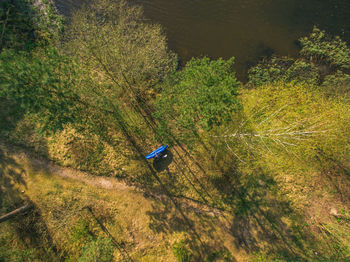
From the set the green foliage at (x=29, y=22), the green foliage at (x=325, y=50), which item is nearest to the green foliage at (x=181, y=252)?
the green foliage at (x=325, y=50)

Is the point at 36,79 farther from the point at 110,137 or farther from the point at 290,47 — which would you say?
the point at 290,47

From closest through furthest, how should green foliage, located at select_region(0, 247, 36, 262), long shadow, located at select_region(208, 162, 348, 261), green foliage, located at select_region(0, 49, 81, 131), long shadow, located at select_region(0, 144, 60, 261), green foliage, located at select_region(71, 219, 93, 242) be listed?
green foliage, located at select_region(0, 49, 81, 131), green foliage, located at select_region(0, 247, 36, 262), long shadow, located at select_region(0, 144, 60, 261), green foliage, located at select_region(71, 219, 93, 242), long shadow, located at select_region(208, 162, 348, 261)

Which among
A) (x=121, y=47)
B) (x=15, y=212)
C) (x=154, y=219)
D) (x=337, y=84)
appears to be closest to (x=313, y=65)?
(x=337, y=84)

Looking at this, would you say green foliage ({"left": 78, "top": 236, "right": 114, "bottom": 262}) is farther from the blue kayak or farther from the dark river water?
the dark river water

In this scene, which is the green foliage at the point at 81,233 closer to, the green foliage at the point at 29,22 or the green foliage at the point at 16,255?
the green foliage at the point at 16,255

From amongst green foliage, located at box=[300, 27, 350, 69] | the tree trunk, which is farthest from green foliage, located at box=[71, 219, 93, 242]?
green foliage, located at box=[300, 27, 350, 69]

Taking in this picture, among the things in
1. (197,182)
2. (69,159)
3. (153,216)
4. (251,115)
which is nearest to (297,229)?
(197,182)
